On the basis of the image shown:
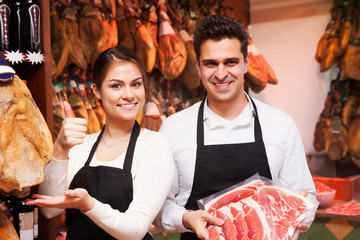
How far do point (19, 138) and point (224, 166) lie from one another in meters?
1.02

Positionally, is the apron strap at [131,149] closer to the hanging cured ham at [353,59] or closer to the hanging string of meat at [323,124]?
the hanging cured ham at [353,59]

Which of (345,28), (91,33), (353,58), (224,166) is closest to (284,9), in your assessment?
(345,28)

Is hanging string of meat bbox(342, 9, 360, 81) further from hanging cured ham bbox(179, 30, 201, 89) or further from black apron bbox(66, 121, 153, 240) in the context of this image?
black apron bbox(66, 121, 153, 240)

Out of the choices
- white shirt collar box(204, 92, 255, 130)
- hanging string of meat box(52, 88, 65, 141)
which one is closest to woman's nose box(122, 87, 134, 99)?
white shirt collar box(204, 92, 255, 130)

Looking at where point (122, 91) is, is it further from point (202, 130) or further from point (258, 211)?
point (258, 211)

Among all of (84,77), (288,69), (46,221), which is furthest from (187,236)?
(288,69)

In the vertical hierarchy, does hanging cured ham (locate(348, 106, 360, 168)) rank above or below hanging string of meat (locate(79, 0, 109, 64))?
below

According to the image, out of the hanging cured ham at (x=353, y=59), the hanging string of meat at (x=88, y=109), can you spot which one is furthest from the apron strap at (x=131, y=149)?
the hanging cured ham at (x=353, y=59)

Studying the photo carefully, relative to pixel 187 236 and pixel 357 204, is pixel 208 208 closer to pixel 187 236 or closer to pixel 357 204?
pixel 187 236

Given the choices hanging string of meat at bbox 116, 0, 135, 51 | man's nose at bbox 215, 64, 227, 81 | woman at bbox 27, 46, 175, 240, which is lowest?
woman at bbox 27, 46, 175, 240

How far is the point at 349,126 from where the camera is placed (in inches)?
169

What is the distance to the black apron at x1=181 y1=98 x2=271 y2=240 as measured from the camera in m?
1.96

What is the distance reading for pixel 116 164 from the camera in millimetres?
1684

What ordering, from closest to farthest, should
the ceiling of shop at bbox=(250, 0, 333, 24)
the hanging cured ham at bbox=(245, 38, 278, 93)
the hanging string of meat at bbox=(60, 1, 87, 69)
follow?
the hanging string of meat at bbox=(60, 1, 87, 69) → the hanging cured ham at bbox=(245, 38, 278, 93) → the ceiling of shop at bbox=(250, 0, 333, 24)
